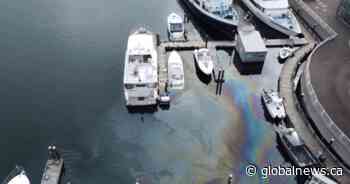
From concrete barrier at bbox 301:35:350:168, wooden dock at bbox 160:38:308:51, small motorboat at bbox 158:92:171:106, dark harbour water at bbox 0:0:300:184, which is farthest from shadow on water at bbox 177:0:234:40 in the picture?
small motorboat at bbox 158:92:171:106

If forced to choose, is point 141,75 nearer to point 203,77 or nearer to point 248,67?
point 203,77

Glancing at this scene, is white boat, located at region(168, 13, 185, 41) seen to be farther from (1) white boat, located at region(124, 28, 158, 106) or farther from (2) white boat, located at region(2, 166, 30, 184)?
(2) white boat, located at region(2, 166, 30, 184)

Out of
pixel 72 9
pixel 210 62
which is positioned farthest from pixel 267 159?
pixel 72 9

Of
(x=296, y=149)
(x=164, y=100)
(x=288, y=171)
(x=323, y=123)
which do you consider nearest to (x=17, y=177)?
(x=164, y=100)

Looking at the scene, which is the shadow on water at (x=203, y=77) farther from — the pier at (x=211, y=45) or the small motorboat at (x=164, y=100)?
the small motorboat at (x=164, y=100)

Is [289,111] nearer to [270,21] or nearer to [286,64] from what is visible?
[286,64]
